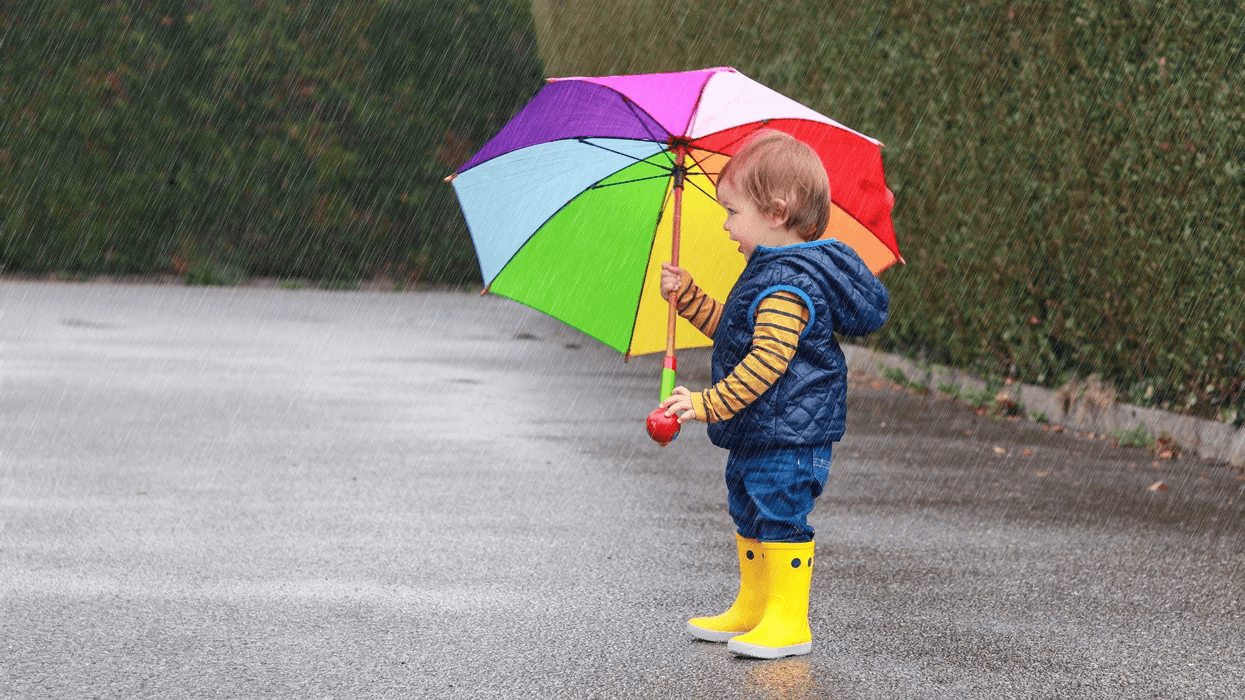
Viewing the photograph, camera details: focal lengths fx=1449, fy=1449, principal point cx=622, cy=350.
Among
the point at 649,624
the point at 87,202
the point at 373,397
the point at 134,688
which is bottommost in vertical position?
the point at 87,202

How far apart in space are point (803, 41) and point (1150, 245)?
16.7ft

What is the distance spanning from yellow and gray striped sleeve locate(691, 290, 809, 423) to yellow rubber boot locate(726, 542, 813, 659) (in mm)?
461

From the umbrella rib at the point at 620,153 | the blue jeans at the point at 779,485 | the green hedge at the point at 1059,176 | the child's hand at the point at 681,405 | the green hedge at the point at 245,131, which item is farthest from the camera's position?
the green hedge at the point at 245,131

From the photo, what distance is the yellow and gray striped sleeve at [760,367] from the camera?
12.1 feet

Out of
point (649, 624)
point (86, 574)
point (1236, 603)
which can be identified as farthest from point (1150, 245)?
point (86, 574)

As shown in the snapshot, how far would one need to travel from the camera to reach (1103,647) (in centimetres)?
416

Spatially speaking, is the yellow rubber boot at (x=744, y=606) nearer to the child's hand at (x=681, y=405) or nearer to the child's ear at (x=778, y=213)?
the child's hand at (x=681, y=405)

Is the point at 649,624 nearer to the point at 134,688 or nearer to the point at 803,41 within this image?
the point at 134,688

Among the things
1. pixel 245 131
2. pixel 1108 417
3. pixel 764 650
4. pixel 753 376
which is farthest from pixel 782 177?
pixel 245 131

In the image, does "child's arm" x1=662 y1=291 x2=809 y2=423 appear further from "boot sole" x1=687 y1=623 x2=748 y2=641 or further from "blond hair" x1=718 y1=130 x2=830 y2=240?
"boot sole" x1=687 y1=623 x2=748 y2=641

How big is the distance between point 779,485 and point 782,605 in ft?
1.16

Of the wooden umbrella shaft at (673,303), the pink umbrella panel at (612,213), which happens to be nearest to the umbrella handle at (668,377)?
the wooden umbrella shaft at (673,303)

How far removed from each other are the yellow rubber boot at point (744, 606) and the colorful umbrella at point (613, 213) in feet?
2.06

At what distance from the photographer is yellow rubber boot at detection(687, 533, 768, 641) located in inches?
159
